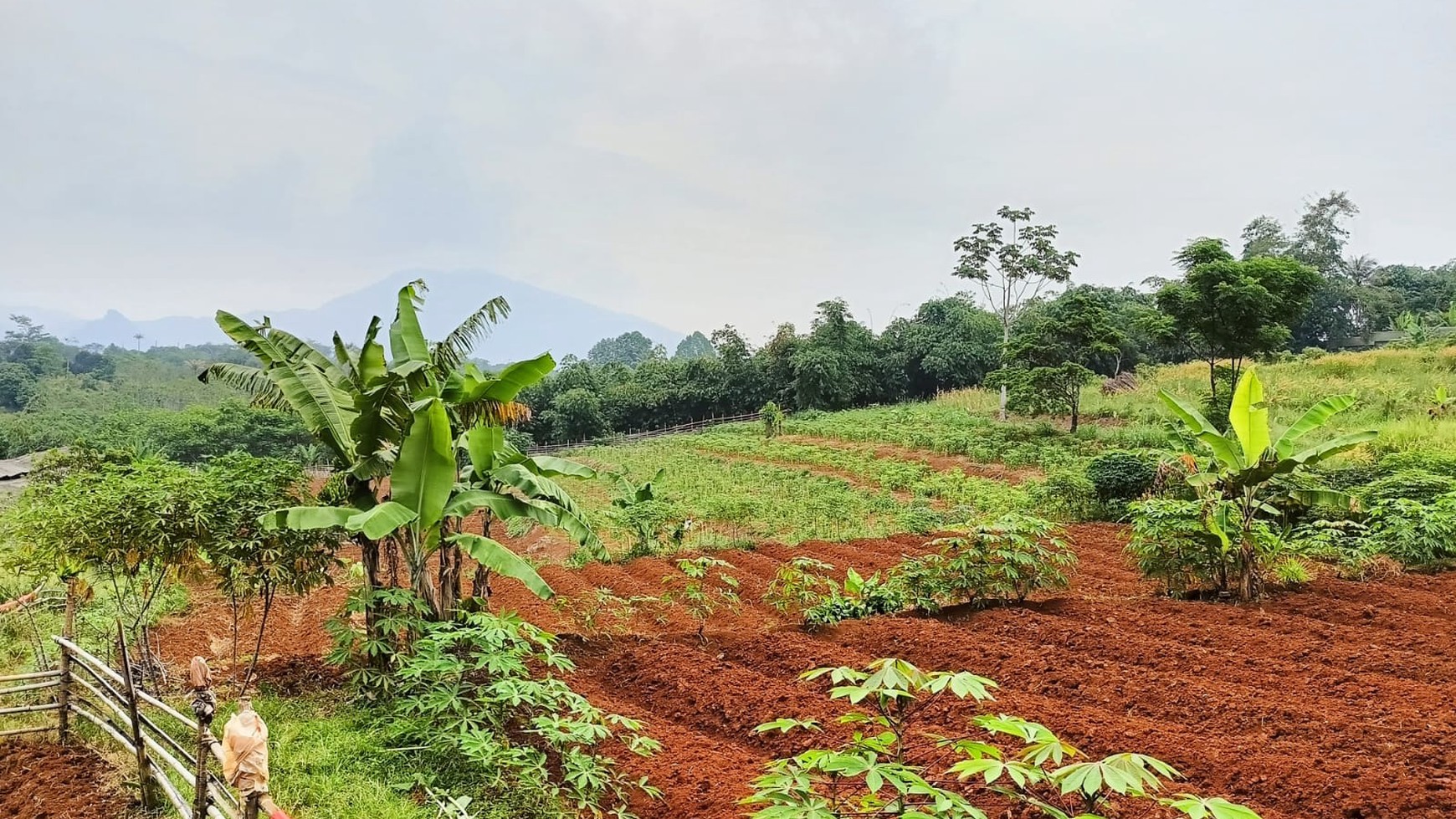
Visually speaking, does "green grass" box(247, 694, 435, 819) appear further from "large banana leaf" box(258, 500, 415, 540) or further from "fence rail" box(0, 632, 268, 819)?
"large banana leaf" box(258, 500, 415, 540)

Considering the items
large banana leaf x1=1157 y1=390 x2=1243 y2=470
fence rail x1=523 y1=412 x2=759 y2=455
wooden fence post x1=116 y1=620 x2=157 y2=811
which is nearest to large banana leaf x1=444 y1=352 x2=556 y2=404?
wooden fence post x1=116 y1=620 x2=157 y2=811

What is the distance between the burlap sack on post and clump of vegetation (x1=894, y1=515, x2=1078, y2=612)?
4.33m

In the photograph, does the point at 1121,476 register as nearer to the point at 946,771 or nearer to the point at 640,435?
the point at 946,771

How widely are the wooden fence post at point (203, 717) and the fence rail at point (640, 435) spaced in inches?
1144

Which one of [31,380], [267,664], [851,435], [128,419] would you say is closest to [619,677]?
[267,664]

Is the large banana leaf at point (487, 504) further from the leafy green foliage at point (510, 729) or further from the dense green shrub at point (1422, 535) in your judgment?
the dense green shrub at point (1422, 535)

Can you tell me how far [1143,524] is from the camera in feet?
19.6

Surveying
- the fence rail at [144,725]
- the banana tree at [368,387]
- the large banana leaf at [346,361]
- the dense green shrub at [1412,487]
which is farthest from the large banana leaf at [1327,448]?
the large banana leaf at [346,361]

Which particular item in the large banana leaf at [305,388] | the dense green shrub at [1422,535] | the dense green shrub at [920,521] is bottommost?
the dense green shrub at [920,521]

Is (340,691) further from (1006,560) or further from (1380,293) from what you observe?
(1380,293)

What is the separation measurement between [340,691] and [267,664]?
0.98 m

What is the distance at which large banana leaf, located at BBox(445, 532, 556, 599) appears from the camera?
461cm

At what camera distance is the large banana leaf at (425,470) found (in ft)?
14.7

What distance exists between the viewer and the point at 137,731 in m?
3.53
